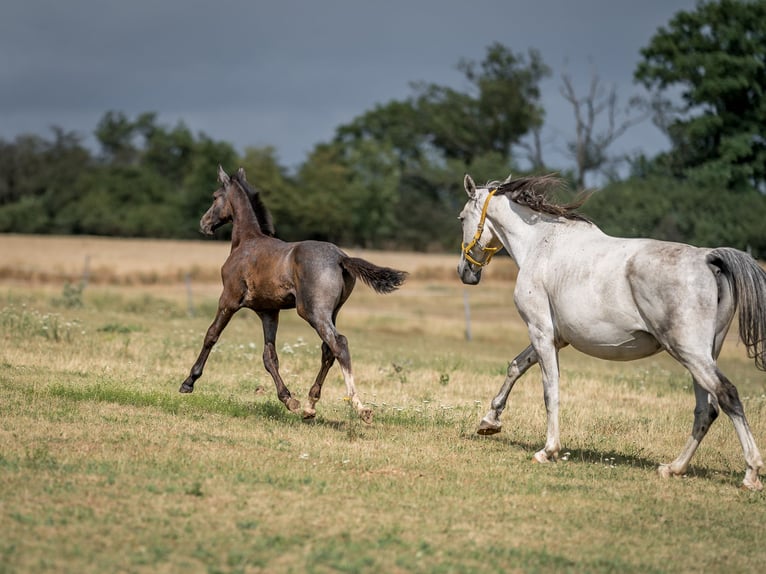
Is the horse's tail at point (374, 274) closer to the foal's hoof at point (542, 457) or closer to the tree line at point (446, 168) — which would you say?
the foal's hoof at point (542, 457)

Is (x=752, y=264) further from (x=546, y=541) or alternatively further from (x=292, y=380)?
(x=292, y=380)

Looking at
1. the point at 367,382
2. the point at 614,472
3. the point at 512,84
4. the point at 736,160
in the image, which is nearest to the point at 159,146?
the point at 512,84

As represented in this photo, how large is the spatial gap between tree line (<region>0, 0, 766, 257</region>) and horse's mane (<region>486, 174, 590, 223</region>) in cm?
3837

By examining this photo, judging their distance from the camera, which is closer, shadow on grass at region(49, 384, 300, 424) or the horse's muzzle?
the horse's muzzle

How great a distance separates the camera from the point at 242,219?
41.7 feet

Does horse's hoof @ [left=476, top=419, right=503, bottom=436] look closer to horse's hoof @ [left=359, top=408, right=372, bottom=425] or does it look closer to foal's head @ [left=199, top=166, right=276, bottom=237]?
horse's hoof @ [left=359, top=408, right=372, bottom=425]

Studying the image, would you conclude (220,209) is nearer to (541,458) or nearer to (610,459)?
(541,458)

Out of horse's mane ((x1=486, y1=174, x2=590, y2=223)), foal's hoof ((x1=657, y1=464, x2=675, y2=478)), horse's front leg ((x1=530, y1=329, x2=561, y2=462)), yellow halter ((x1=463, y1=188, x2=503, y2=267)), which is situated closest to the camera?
foal's hoof ((x1=657, y1=464, x2=675, y2=478))

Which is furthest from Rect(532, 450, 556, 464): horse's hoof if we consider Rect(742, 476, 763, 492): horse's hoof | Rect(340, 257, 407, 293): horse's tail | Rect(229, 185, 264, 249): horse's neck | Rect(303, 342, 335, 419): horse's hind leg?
Rect(229, 185, 264, 249): horse's neck

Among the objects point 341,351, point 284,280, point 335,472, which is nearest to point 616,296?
point 341,351

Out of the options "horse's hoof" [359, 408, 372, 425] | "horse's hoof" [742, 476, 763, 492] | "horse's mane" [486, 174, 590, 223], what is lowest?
"horse's hoof" [742, 476, 763, 492]

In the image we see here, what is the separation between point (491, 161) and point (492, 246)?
63281mm

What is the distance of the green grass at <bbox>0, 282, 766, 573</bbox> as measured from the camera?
6.50m

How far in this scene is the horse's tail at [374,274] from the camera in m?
10.9
